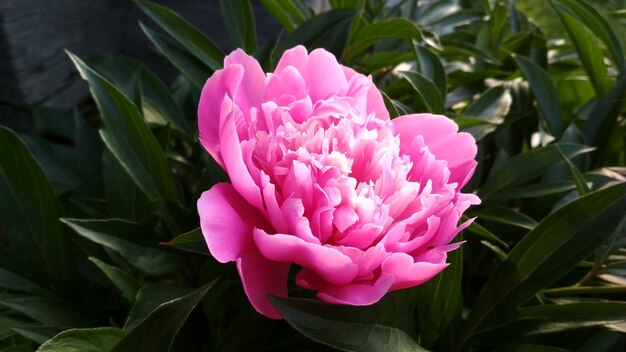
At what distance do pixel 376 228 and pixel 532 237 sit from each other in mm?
201

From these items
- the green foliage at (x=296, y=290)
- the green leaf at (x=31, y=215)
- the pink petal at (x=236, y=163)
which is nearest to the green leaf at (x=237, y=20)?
the green foliage at (x=296, y=290)

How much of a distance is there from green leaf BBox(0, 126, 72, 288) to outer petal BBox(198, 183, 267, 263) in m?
0.24

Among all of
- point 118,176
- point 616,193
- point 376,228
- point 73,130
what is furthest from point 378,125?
point 73,130

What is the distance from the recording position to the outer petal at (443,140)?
42 centimetres

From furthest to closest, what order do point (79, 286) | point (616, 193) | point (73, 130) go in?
point (73, 130) < point (79, 286) < point (616, 193)

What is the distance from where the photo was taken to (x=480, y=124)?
65cm

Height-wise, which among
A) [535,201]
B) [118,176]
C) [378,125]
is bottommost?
[535,201]

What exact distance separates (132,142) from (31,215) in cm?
10

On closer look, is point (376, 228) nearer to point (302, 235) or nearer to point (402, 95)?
point (302, 235)

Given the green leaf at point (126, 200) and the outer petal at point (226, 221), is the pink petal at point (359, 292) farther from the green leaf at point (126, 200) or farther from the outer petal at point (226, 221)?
the green leaf at point (126, 200)

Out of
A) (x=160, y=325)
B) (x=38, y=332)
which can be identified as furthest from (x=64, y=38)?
(x=160, y=325)

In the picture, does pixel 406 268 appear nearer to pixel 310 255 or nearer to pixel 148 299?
pixel 310 255

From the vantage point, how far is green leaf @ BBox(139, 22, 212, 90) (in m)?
0.70

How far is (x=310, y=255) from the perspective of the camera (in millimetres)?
342
